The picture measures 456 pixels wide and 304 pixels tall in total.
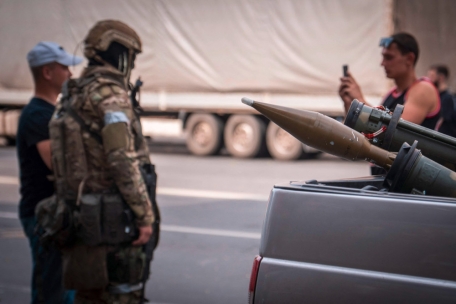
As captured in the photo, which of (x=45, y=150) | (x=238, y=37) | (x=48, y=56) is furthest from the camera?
(x=238, y=37)

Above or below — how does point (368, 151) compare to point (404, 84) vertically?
below

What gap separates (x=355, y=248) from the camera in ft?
8.41

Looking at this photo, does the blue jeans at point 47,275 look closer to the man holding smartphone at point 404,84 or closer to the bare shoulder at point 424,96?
the man holding smartphone at point 404,84

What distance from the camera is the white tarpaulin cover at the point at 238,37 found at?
48.8 ft

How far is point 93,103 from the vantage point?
3.79m

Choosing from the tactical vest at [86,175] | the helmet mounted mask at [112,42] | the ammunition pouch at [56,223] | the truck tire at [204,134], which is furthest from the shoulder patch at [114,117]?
the truck tire at [204,134]

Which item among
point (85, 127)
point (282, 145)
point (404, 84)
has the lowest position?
point (282, 145)

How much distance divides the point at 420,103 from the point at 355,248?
2405 millimetres

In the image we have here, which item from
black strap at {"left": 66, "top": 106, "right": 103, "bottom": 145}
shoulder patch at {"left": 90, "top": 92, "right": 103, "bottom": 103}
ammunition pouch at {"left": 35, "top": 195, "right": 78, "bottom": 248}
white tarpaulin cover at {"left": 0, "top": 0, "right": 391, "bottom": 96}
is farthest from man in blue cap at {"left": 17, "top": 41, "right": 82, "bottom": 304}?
white tarpaulin cover at {"left": 0, "top": 0, "right": 391, "bottom": 96}

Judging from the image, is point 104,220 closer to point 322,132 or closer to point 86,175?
point 86,175

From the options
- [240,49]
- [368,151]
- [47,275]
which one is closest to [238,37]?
[240,49]

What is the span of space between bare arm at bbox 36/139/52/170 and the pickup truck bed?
77.4 inches

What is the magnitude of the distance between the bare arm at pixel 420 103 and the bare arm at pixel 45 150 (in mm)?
2302

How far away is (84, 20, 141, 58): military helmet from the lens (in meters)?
3.87
